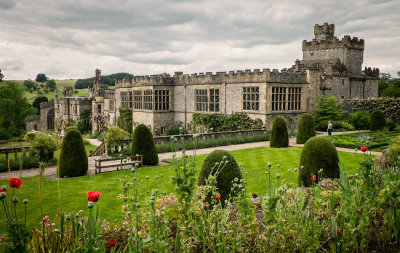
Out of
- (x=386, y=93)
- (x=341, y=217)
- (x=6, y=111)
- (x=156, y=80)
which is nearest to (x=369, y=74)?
(x=386, y=93)

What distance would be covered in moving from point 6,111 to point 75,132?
47818 millimetres

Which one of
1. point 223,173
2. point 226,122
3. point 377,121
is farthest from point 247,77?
point 223,173

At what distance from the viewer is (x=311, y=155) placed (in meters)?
9.56

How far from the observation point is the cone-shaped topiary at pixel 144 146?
14578 mm

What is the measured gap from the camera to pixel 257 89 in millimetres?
23250

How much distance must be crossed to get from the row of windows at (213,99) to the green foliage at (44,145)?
13.5 meters

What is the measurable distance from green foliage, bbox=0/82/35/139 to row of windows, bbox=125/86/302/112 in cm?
3037

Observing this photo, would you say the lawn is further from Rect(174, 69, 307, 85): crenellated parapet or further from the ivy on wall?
the ivy on wall

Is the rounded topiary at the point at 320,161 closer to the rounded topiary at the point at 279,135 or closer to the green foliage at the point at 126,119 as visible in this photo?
the rounded topiary at the point at 279,135

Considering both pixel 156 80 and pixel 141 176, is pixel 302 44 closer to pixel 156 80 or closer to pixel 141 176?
pixel 156 80

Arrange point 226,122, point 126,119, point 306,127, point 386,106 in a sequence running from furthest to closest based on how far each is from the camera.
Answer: point 126,119 → point 386,106 → point 226,122 → point 306,127

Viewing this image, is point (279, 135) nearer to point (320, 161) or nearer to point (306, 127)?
point (306, 127)

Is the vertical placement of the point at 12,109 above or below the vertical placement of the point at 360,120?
above

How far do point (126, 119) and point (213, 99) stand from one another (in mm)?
11174
